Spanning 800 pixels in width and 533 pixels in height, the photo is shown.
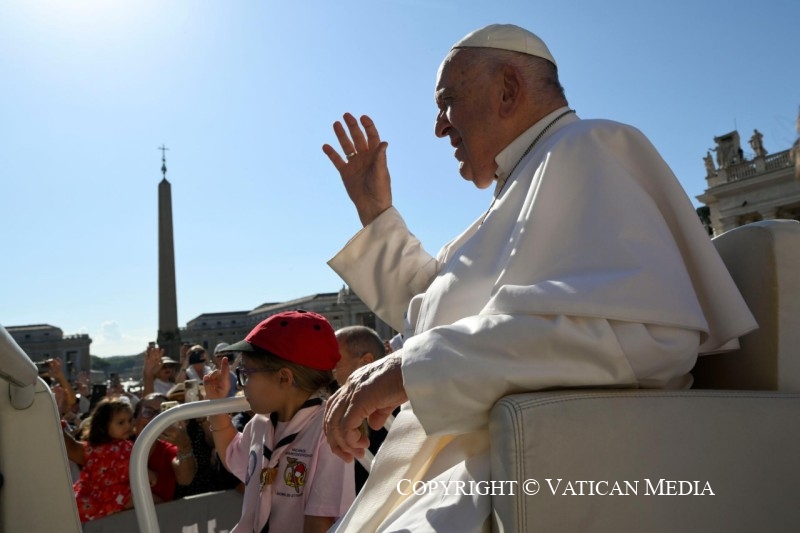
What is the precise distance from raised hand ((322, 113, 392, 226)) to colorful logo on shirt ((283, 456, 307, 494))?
88cm

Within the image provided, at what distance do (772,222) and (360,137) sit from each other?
141 cm

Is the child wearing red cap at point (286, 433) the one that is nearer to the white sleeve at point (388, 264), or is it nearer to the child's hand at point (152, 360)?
the white sleeve at point (388, 264)

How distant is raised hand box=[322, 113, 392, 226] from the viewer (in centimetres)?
231

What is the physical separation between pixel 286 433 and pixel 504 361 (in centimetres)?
127

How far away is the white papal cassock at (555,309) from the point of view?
1.12m

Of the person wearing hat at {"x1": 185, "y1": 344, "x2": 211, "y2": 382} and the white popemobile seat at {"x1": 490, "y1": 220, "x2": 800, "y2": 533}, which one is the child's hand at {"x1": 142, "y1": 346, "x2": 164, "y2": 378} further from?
the white popemobile seat at {"x1": 490, "y1": 220, "x2": 800, "y2": 533}

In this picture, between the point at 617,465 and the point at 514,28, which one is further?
the point at 514,28

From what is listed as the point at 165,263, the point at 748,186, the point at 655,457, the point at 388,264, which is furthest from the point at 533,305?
the point at 748,186

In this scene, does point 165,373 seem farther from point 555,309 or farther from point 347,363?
point 555,309

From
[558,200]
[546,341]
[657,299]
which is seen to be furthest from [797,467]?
[558,200]

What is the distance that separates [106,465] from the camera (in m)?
3.88

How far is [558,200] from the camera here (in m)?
1.36

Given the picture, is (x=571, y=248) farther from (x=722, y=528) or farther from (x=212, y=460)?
(x=212, y=460)

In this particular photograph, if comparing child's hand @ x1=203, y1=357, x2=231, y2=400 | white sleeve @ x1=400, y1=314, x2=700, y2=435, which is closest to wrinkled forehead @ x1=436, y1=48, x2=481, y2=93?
white sleeve @ x1=400, y1=314, x2=700, y2=435
